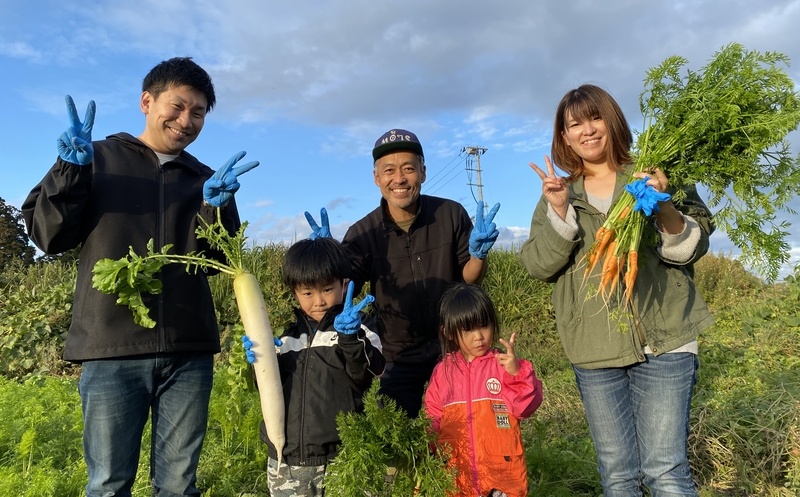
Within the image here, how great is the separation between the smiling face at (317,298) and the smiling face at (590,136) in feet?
4.59

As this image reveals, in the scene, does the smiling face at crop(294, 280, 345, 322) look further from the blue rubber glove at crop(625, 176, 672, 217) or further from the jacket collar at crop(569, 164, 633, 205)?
the blue rubber glove at crop(625, 176, 672, 217)

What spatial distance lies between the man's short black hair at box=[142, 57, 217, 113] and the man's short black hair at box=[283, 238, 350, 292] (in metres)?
0.98

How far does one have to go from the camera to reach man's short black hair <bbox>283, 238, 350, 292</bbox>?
2783 millimetres

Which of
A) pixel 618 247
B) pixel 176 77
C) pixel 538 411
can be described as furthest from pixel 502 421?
pixel 538 411

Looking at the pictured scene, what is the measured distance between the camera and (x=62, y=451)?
4309 millimetres

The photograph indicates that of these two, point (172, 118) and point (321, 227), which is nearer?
point (172, 118)

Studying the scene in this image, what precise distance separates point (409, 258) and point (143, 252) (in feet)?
4.86

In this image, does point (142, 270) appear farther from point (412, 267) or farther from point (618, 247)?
point (618, 247)

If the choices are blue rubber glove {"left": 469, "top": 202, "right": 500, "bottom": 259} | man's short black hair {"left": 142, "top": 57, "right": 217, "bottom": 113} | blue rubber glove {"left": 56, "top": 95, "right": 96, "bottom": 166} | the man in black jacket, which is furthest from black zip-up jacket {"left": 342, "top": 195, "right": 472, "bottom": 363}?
blue rubber glove {"left": 56, "top": 95, "right": 96, "bottom": 166}

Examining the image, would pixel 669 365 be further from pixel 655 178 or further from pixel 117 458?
pixel 117 458

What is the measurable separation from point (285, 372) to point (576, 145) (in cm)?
188

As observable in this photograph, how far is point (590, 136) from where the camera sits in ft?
8.30

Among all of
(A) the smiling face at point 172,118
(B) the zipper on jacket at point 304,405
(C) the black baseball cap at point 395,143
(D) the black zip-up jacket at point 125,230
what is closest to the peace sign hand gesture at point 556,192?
(C) the black baseball cap at point 395,143

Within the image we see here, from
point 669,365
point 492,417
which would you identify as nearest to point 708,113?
point 669,365
